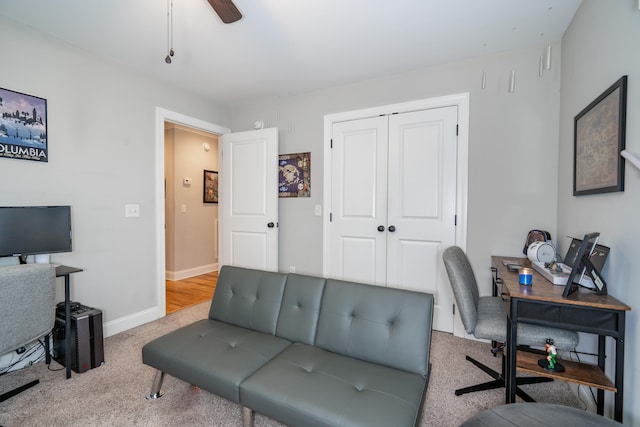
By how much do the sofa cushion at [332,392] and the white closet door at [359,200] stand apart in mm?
1622

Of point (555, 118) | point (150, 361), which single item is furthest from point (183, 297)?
point (555, 118)

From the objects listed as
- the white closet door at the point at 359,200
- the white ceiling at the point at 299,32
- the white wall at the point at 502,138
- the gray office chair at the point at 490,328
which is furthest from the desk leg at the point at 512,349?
the white ceiling at the point at 299,32

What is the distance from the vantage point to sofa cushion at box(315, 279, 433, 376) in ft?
4.77

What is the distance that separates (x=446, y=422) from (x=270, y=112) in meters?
3.37

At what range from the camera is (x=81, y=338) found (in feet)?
6.77

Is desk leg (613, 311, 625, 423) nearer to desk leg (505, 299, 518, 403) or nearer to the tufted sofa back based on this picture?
desk leg (505, 299, 518, 403)

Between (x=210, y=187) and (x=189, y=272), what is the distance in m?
1.47

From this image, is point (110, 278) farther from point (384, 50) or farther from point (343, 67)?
point (384, 50)

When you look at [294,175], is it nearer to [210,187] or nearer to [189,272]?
[210,187]

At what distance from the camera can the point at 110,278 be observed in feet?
8.84

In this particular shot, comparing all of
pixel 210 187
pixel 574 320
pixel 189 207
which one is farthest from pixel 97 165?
pixel 574 320

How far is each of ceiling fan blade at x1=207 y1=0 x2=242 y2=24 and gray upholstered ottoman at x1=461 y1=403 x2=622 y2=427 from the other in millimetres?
2162

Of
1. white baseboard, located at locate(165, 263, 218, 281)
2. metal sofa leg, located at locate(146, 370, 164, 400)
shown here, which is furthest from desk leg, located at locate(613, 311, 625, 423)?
white baseboard, located at locate(165, 263, 218, 281)

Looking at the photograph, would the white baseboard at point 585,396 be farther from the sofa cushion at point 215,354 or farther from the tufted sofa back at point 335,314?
the sofa cushion at point 215,354
